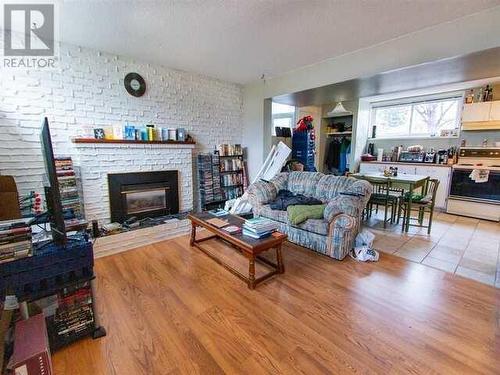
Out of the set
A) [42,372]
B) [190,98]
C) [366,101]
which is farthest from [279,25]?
[366,101]

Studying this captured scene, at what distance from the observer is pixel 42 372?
121cm

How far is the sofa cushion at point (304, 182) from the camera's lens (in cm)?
343

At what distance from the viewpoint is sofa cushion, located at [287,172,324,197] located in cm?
343

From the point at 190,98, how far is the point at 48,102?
1908 mm

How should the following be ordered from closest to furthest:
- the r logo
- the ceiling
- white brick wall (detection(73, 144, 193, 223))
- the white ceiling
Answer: the white ceiling
the r logo
the ceiling
white brick wall (detection(73, 144, 193, 223))

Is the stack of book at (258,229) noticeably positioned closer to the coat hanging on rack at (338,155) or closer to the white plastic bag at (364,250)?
the white plastic bag at (364,250)

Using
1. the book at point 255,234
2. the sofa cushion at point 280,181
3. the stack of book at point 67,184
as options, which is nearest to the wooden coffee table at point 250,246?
the book at point 255,234

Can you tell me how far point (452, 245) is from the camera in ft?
10.1

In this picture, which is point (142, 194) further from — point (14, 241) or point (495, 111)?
point (495, 111)

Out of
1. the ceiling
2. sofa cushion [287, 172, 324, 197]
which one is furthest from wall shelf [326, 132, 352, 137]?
sofa cushion [287, 172, 324, 197]

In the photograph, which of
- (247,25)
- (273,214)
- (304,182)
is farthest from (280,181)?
(247,25)

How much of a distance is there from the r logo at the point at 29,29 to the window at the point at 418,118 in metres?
6.09

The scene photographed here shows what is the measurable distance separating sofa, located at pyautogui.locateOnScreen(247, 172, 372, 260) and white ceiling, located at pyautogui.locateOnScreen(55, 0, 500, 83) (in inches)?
64.9

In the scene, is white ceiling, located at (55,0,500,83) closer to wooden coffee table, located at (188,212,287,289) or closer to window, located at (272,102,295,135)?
wooden coffee table, located at (188,212,287,289)
